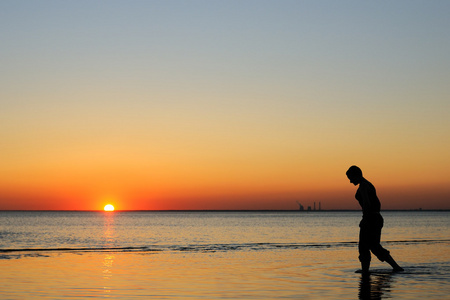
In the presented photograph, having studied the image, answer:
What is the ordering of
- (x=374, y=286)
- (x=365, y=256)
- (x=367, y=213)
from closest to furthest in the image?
(x=374, y=286)
(x=367, y=213)
(x=365, y=256)

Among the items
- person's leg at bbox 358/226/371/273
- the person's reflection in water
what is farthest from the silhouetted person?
the person's reflection in water

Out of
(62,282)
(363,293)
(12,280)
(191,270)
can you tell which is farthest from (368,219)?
(12,280)

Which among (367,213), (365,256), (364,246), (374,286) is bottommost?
(374,286)

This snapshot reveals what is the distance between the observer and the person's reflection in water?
9703 mm

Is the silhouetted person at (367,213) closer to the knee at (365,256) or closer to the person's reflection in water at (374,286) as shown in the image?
the knee at (365,256)

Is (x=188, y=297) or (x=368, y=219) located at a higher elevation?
(x=368, y=219)

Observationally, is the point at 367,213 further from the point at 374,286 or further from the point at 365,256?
the point at 374,286

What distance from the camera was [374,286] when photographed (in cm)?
1084

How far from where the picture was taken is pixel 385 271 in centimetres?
1353

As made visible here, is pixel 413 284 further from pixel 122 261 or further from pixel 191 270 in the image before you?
pixel 122 261

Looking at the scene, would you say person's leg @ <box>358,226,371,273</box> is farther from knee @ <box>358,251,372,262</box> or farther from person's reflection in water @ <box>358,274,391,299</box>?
person's reflection in water @ <box>358,274,391,299</box>

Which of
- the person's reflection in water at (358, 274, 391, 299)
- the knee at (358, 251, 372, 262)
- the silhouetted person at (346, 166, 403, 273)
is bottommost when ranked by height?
the person's reflection in water at (358, 274, 391, 299)

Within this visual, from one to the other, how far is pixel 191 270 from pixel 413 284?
5.33 metres

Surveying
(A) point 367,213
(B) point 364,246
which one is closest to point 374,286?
(B) point 364,246
